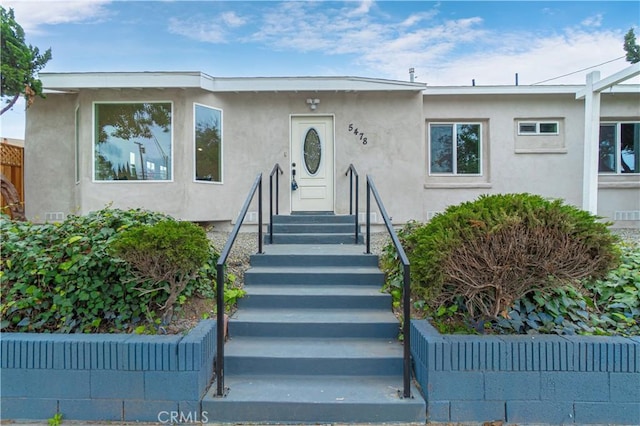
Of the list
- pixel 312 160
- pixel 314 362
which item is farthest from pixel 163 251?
pixel 312 160

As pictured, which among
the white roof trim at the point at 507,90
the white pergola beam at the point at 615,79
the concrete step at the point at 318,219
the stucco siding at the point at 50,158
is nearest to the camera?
the concrete step at the point at 318,219

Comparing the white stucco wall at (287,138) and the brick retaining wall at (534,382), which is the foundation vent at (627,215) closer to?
the white stucco wall at (287,138)

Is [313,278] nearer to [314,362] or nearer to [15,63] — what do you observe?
[314,362]

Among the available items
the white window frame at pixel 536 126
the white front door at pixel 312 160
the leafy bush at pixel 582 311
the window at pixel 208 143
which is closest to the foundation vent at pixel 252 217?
the white front door at pixel 312 160

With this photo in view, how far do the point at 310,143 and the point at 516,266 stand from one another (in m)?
5.47

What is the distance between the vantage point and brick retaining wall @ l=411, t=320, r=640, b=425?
2.40 m

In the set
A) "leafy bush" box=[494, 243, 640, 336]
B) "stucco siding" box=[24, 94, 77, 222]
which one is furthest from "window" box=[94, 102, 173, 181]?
"leafy bush" box=[494, 243, 640, 336]

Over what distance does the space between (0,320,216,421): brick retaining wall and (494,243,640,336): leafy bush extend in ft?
7.97

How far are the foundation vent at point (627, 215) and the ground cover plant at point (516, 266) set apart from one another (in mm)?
6336

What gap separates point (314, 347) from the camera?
293 centimetres

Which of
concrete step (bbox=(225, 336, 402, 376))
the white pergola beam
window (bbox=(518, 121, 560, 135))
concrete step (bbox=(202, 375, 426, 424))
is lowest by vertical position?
concrete step (bbox=(202, 375, 426, 424))

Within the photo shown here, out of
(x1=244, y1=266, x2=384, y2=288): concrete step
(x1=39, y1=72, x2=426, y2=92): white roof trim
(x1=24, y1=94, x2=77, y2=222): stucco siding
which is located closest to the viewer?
(x1=244, y1=266, x2=384, y2=288): concrete step

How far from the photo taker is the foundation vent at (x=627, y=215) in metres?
7.77

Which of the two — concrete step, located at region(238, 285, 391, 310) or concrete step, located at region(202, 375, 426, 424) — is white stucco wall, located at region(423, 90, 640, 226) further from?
concrete step, located at region(202, 375, 426, 424)
